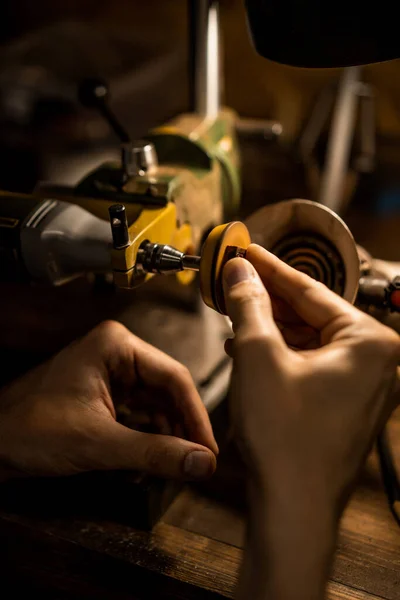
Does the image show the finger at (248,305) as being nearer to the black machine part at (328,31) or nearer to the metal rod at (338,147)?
the black machine part at (328,31)

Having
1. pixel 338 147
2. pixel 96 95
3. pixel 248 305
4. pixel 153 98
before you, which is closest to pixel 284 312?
pixel 248 305

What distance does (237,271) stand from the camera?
51 cm

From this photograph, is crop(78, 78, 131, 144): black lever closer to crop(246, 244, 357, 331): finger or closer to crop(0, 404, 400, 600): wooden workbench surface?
crop(246, 244, 357, 331): finger

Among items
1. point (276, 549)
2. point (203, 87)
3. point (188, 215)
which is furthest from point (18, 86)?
point (276, 549)

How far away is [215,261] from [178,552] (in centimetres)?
30

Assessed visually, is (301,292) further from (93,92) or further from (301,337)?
(93,92)

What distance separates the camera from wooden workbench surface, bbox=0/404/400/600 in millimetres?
579

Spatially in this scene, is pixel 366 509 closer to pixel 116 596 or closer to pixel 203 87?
pixel 116 596

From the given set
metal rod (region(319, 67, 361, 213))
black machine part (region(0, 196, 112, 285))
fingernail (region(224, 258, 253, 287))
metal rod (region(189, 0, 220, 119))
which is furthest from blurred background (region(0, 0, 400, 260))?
fingernail (region(224, 258, 253, 287))

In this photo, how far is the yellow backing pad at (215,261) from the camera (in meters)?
0.54

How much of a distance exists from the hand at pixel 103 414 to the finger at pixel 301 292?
17cm

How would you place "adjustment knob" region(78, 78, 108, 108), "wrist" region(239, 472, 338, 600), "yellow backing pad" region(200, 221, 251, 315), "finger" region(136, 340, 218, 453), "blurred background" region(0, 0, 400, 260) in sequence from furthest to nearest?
"blurred background" region(0, 0, 400, 260) → "adjustment knob" region(78, 78, 108, 108) → "finger" region(136, 340, 218, 453) → "yellow backing pad" region(200, 221, 251, 315) → "wrist" region(239, 472, 338, 600)

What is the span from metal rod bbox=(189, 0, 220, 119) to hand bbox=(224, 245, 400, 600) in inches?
21.6

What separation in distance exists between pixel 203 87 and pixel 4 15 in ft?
4.84
